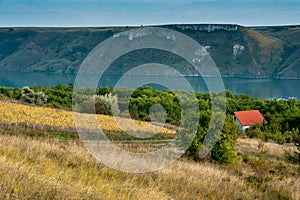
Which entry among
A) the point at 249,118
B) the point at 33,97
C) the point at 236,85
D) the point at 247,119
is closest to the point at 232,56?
the point at 236,85

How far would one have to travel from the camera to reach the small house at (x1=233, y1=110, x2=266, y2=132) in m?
44.8

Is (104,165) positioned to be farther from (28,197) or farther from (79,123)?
(79,123)

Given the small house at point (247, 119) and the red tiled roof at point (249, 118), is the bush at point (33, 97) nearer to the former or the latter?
the small house at point (247, 119)

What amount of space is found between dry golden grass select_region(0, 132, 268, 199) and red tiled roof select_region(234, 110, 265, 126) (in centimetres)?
3825

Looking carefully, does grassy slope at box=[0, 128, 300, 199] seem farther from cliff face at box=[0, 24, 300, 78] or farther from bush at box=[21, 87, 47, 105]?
cliff face at box=[0, 24, 300, 78]

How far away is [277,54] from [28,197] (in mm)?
182703

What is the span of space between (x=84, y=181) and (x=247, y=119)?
A: 140 feet

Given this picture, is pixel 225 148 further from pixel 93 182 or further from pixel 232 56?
pixel 232 56

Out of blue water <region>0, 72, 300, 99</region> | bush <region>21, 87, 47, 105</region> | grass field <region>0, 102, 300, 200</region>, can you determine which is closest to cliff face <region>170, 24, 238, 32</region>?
blue water <region>0, 72, 300, 99</region>

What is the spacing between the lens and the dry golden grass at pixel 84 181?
4.11m

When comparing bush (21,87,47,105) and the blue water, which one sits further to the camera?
the blue water

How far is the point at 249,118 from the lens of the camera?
151 feet

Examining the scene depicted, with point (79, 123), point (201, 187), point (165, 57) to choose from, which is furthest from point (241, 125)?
point (165, 57)

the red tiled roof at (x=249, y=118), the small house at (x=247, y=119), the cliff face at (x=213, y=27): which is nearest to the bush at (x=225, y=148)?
the small house at (x=247, y=119)
